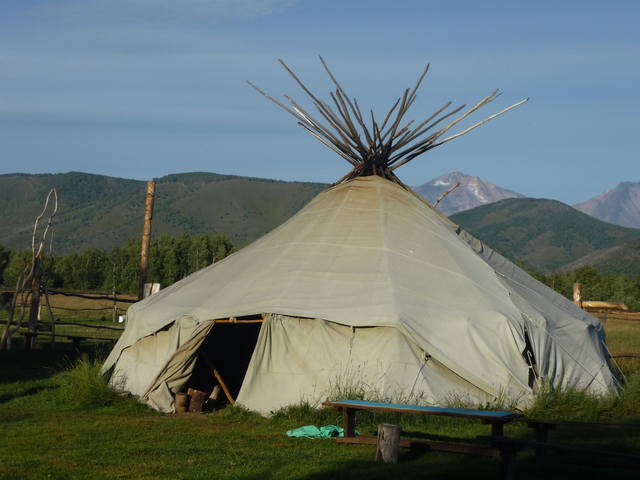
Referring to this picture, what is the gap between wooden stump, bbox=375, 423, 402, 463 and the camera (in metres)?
7.71

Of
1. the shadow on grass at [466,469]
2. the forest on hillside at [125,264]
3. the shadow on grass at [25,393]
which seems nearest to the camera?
the shadow on grass at [466,469]

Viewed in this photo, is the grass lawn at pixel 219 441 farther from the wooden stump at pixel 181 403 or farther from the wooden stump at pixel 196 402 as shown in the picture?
the wooden stump at pixel 196 402

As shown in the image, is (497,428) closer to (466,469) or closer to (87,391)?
(466,469)

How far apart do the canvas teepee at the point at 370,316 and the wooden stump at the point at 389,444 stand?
7.88 feet

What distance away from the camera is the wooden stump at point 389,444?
25.3 feet

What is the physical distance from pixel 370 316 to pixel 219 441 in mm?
2534

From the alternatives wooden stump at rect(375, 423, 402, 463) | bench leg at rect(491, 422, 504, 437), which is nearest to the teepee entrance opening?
wooden stump at rect(375, 423, 402, 463)

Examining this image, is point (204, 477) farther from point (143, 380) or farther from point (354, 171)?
point (354, 171)

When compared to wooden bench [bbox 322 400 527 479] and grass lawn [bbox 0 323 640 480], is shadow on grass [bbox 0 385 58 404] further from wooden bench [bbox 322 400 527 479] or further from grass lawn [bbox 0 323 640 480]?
wooden bench [bbox 322 400 527 479]

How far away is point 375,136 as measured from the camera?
44.2ft

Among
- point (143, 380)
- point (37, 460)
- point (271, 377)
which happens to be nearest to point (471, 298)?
point (271, 377)

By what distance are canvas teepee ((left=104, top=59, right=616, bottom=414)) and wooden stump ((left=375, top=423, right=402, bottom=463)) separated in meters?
2.40

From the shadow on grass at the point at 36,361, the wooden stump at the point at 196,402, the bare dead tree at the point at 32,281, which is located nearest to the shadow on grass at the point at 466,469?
the wooden stump at the point at 196,402

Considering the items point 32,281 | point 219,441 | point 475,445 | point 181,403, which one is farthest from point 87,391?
point 32,281
